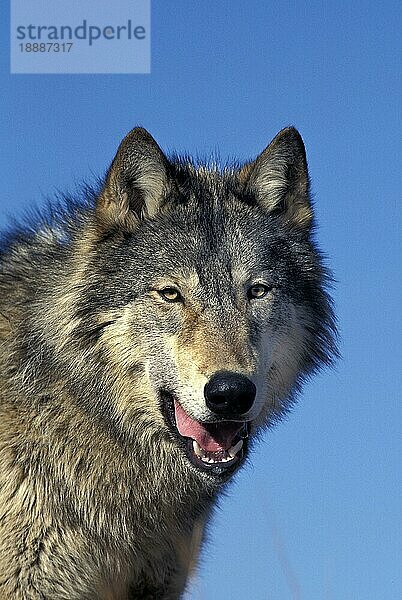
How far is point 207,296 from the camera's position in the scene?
5.95m

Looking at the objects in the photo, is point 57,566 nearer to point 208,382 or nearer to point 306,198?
point 208,382

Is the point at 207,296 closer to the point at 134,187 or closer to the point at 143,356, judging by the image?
the point at 143,356

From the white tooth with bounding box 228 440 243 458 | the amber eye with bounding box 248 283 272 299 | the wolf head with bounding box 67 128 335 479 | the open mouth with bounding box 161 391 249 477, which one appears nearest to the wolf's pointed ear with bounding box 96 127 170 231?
the wolf head with bounding box 67 128 335 479

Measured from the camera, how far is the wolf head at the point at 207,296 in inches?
227

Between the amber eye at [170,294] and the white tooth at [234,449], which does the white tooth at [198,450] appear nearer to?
the white tooth at [234,449]

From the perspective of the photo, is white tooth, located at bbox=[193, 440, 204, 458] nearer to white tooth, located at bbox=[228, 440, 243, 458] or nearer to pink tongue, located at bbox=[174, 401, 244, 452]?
pink tongue, located at bbox=[174, 401, 244, 452]

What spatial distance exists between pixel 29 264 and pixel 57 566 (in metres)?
1.84

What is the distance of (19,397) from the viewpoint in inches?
247

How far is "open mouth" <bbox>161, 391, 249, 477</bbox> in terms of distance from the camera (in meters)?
5.84

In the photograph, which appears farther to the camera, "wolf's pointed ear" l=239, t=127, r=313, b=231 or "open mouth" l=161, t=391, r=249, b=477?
"wolf's pointed ear" l=239, t=127, r=313, b=231

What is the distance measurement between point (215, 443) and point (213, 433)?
0.06 m

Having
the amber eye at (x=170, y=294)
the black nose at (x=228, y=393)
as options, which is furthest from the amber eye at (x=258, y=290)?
the black nose at (x=228, y=393)

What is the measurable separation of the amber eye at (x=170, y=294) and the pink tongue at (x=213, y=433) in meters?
0.61

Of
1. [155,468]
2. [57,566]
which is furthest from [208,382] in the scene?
[57,566]
